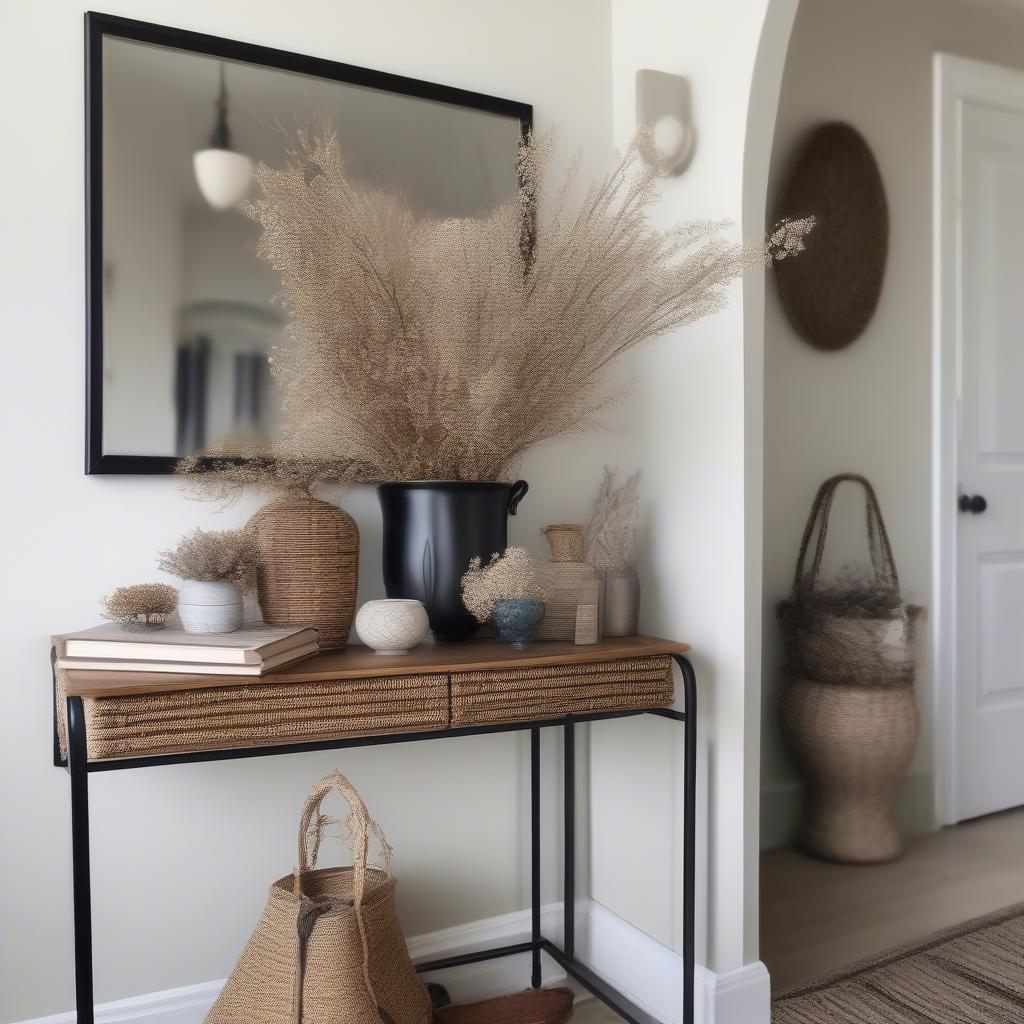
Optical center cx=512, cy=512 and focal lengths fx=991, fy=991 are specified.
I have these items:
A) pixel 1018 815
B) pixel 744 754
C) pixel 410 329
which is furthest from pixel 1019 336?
pixel 410 329

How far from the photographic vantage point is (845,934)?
7.47 feet

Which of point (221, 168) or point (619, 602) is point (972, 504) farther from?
point (221, 168)

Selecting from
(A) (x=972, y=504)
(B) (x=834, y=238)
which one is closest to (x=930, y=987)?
(A) (x=972, y=504)

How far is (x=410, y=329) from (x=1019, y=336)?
2.41 meters

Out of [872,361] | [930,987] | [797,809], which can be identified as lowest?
[930,987]

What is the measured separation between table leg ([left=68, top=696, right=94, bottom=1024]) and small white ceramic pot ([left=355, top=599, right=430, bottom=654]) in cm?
44

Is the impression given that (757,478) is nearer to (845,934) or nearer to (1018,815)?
(845,934)

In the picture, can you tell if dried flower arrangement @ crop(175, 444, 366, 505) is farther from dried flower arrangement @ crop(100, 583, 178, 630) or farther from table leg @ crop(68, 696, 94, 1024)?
table leg @ crop(68, 696, 94, 1024)

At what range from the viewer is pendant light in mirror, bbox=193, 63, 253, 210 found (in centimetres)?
171

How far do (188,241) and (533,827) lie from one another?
1.30 meters

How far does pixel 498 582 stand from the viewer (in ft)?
5.04

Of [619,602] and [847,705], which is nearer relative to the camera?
[619,602]

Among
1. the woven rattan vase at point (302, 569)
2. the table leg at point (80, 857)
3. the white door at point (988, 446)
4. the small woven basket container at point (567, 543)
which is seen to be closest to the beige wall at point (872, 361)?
the white door at point (988, 446)

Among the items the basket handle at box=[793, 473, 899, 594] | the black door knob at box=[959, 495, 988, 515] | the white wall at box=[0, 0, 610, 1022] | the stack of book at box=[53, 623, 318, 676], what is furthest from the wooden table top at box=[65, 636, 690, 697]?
the black door knob at box=[959, 495, 988, 515]
